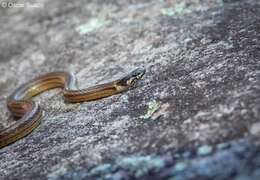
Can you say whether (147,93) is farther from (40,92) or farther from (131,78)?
(40,92)

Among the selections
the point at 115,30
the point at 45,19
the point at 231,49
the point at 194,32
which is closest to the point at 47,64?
the point at 115,30

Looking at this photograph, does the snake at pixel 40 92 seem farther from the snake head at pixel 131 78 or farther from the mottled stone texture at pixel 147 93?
the mottled stone texture at pixel 147 93

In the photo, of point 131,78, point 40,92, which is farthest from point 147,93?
point 40,92

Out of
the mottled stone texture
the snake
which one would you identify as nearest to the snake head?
the snake

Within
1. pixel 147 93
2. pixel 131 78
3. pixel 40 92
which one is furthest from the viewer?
pixel 40 92

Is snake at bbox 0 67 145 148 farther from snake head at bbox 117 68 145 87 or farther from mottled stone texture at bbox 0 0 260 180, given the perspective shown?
mottled stone texture at bbox 0 0 260 180

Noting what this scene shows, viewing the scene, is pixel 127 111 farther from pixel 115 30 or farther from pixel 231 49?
pixel 115 30

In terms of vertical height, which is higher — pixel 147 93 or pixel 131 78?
pixel 131 78

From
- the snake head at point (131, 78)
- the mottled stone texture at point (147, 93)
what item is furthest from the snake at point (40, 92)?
the mottled stone texture at point (147, 93)
